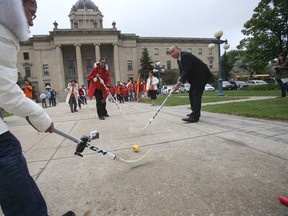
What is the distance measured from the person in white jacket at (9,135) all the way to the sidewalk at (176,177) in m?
0.49

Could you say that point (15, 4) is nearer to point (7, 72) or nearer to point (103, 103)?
point (7, 72)

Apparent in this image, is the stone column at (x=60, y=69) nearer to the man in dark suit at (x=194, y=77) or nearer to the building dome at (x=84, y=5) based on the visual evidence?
the building dome at (x=84, y=5)

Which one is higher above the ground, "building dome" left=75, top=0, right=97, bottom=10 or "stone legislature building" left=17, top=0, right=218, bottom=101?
"building dome" left=75, top=0, right=97, bottom=10

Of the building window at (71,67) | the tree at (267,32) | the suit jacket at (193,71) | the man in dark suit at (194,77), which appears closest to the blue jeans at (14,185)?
the man in dark suit at (194,77)

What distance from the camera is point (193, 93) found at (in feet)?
16.1

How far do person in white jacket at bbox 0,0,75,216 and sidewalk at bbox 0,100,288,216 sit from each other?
491 millimetres

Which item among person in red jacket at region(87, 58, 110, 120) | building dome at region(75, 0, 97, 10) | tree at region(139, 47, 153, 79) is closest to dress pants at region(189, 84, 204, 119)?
person in red jacket at region(87, 58, 110, 120)

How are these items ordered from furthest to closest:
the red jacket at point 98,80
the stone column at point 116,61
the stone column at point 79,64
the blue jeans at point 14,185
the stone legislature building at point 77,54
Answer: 1. the stone column at point 116,61
2. the stone column at point 79,64
3. the stone legislature building at point 77,54
4. the red jacket at point 98,80
5. the blue jeans at point 14,185

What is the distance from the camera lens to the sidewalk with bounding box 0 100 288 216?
1.50m

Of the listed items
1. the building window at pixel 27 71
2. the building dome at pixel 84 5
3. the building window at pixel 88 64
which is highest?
the building dome at pixel 84 5

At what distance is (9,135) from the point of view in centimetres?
117

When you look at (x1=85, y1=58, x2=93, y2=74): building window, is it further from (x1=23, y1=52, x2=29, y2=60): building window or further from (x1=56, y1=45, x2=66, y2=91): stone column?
(x1=23, y1=52, x2=29, y2=60): building window

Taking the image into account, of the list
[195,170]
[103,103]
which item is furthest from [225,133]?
[103,103]

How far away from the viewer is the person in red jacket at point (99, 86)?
260 inches
